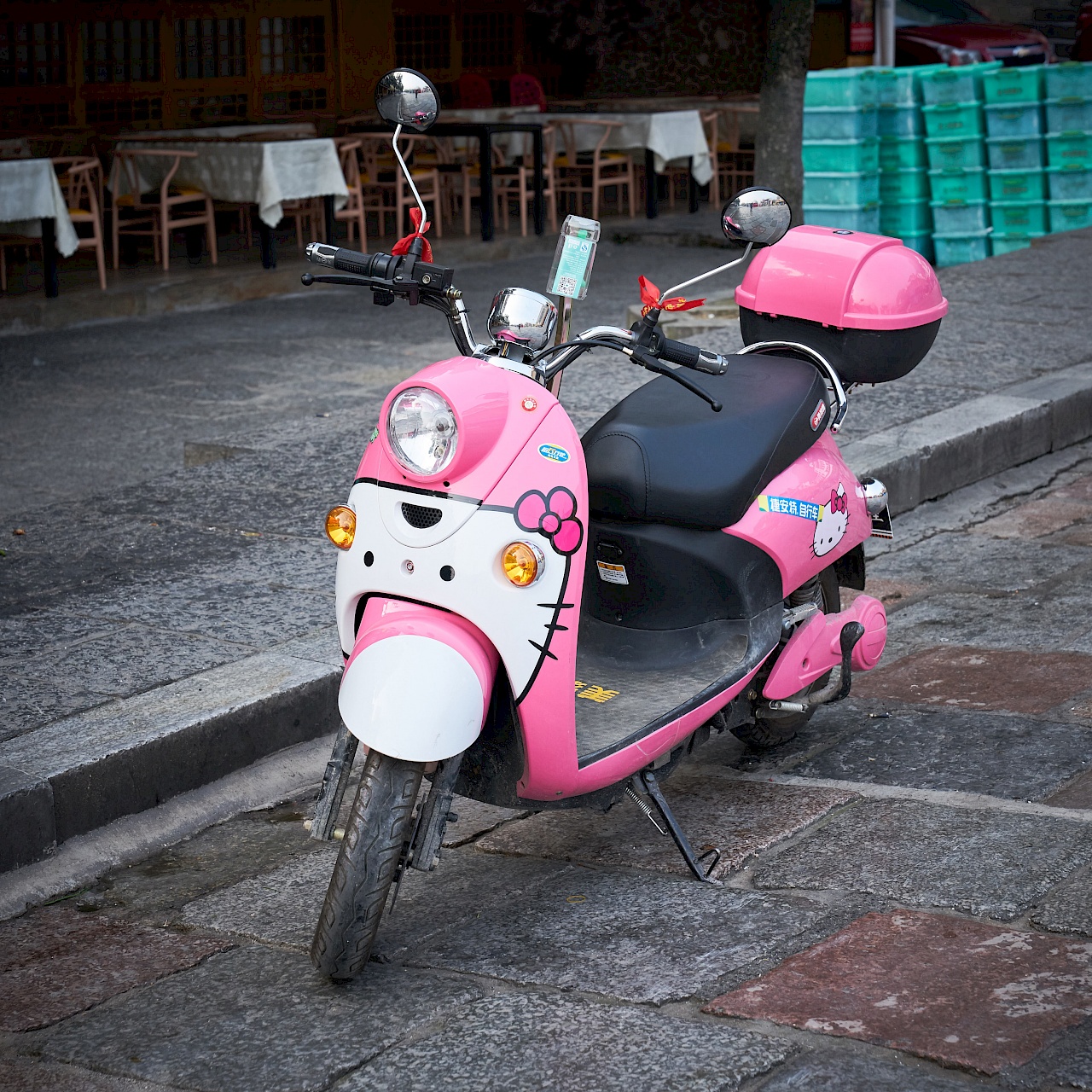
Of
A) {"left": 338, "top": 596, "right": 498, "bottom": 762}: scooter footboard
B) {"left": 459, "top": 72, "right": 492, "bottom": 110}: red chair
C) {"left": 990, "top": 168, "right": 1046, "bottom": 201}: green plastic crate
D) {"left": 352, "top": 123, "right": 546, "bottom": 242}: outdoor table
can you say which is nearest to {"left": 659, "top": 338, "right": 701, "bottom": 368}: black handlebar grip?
{"left": 338, "top": 596, "right": 498, "bottom": 762}: scooter footboard

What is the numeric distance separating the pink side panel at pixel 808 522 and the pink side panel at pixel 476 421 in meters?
0.67

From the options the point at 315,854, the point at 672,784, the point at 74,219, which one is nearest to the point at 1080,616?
the point at 672,784

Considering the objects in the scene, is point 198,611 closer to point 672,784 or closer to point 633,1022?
point 672,784

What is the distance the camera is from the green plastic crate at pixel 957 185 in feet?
37.3

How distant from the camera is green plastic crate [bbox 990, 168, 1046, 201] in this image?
37.5 feet

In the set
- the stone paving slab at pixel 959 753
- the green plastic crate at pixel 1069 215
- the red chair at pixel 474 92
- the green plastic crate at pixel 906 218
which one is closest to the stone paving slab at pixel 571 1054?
the stone paving slab at pixel 959 753

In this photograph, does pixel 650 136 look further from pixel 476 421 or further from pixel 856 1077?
pixel 856 1077

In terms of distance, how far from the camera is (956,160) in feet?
37.2

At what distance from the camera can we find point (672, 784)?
12.5 feet

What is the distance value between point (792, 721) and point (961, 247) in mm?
8573

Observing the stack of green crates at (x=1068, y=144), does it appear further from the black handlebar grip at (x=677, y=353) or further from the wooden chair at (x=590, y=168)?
the black handlebar grip at (x=677, y=353)

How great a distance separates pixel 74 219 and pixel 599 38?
9866mm

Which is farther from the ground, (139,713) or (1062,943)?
(139,713)

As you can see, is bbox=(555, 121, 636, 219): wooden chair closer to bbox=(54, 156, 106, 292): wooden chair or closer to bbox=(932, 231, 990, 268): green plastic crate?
bbox=(932, 231, 990, 268): green plastic crate
